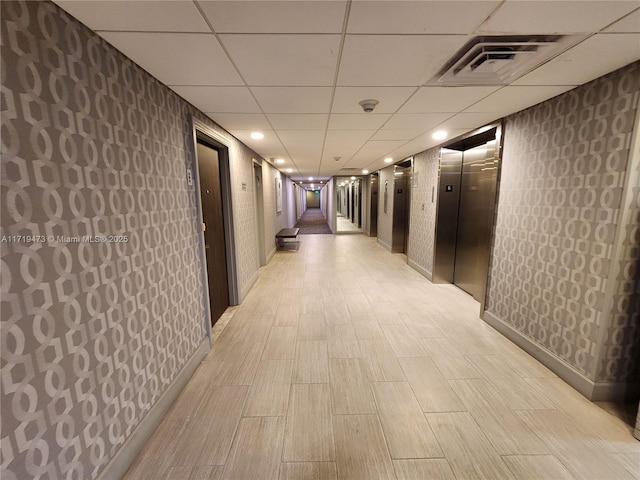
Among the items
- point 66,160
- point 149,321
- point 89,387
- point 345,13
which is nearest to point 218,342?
point 149,321

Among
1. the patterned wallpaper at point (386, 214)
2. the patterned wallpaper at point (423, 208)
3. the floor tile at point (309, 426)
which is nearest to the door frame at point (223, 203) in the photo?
the floor tile at point (309, 426)

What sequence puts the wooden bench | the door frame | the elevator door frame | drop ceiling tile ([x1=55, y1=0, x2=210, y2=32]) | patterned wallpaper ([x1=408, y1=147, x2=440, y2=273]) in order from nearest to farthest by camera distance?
drop ceiling tile ([x1=55, y1=0, x2=210, y2=32])
the door frame
the elevator door frame
patterned wallpaper ([x1=408, y1=147, x2=440, y2=273])
the wooden bench

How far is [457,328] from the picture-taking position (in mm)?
3072

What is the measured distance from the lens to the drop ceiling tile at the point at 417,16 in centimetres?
114

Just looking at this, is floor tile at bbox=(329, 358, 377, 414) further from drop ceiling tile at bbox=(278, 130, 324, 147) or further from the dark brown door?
drop ceiling tile at bbox=(278, 130, 324, 147)

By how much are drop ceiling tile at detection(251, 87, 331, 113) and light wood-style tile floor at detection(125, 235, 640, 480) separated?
7.78 ft

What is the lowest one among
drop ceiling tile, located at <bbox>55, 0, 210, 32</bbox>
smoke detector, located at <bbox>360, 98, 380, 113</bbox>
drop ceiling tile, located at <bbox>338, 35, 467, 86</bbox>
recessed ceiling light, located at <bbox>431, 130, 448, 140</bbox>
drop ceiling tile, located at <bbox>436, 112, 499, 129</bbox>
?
smoke detector, located at <bbox>360, 98, 380, 113</bbox>

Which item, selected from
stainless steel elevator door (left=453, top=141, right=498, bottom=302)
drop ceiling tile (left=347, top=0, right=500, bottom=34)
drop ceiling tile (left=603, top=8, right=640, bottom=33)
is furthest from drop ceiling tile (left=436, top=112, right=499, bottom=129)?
drop ceiling tile (left=347, top=0, right=500, bottom=34)

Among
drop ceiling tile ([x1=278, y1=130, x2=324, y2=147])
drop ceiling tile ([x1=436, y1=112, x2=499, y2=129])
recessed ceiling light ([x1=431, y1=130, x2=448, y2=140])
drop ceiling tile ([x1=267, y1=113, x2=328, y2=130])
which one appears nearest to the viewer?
drop ceiling tile ([x1=267, y1=113, x2=328, y2=130])

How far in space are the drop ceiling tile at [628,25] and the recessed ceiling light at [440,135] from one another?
2119 mm

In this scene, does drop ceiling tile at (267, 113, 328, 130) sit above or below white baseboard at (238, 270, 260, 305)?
above

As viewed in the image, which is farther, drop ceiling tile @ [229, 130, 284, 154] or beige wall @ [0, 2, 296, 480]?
drop ceiling tile @ [229, 130, 284, 154]

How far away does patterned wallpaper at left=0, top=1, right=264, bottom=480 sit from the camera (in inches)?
37.9

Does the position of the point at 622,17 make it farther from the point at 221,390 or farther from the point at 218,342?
the point at 218,342
